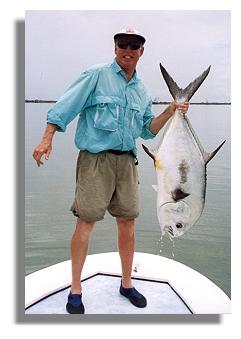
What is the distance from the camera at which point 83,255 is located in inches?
90.9

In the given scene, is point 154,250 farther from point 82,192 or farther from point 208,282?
point 82,192

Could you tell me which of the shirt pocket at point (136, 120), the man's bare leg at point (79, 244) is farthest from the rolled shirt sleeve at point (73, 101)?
the man's bare leg at point (79, 244)

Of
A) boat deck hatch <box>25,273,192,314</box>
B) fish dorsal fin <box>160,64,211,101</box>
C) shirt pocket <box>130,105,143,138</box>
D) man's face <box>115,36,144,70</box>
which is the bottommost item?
boat deck hatch <box>25,273,192,314</box>

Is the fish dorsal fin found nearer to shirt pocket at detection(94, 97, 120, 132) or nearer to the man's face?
the man's face

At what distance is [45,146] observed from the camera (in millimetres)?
2051

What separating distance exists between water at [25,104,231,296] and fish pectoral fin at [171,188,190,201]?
86 centimetres

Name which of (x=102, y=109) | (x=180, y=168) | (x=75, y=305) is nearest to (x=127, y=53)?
(x=102, y=109)

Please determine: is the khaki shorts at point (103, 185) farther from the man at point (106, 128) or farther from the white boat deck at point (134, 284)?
the white boat deck at point (134, 284)

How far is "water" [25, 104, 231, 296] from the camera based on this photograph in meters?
3.24

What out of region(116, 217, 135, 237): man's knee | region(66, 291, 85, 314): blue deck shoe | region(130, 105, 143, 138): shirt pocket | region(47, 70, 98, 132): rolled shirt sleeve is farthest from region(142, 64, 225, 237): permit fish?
region(66, 291, 85, 314): blue deck shoe

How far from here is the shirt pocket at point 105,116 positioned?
2201 mm

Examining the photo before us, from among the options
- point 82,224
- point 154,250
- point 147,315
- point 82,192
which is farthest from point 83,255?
point 154,250

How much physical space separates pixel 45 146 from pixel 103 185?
36 centimetres

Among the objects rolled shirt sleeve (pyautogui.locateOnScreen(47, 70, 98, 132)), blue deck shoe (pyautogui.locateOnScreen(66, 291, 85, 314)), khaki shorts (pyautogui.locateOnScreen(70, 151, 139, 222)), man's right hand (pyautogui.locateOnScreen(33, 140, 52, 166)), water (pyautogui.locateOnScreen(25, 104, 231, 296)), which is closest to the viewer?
man's right hand (pyautogui.locateOnScreen(33, 140, 52, 166))
